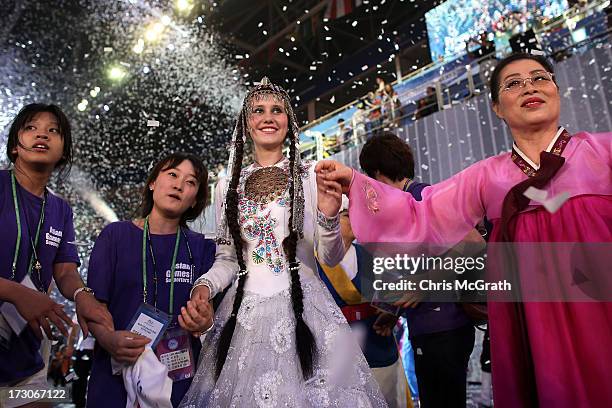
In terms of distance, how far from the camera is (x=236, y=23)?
36.0 feet

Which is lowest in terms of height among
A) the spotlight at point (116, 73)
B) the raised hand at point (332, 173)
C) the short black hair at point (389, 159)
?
the raised hand at point (332, 173)

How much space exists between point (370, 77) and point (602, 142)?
34.0 ft

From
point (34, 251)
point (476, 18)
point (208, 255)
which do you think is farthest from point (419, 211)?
point (476, 18)

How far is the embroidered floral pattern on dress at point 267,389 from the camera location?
44.8 inches

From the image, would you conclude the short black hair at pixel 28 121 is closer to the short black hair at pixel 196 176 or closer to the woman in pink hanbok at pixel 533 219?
the short black hair at pixel 196 176

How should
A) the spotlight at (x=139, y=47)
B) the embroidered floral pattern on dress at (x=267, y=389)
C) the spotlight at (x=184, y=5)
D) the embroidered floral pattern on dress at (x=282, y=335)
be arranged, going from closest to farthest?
the embroidered floral pattern on dress at (x=267, y=389) < the embroidered floral pattern on dress at (x=282, y=335) < the spotlight at (x=184, y=5) < the spotlight at (x=139, y=47)

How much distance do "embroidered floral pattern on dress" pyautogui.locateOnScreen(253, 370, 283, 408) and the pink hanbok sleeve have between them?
1.46 feet

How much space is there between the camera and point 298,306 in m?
1.33

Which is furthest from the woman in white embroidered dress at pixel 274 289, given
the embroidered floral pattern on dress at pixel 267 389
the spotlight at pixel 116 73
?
the spotlight at pixel 116 73

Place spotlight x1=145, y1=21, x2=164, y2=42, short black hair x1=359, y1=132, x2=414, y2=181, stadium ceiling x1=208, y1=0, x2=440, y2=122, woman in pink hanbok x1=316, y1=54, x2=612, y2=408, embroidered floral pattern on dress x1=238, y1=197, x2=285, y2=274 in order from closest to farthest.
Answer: woman in pink hanbok x1=316, y1=54, x2=612, y2=408 → embroidered floral pattern on dress x1=238, y1=197, x2=285, y2=274 → short black hair x1=359, y1=132, x2=414, y2=181 → spotlight x1=145, y1=21, x2=164, y2=42 → stadium ceiling x1=208, y1=0, x2=440, y2=122

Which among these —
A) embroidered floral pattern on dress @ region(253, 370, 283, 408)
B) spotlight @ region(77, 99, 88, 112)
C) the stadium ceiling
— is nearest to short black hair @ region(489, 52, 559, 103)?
embroidered floral pattern on dress @ region(253, 370, 283, 408)

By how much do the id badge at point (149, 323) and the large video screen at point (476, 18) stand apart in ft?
17.0

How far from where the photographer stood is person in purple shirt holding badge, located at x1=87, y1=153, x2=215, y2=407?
1330 mm

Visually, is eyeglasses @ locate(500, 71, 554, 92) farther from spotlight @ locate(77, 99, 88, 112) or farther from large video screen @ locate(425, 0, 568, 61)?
spotlight @ locate(77, 99, 88, 112)
